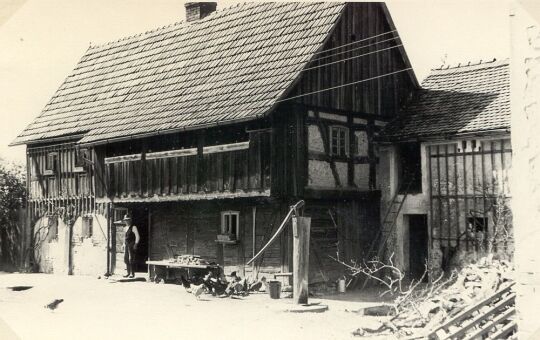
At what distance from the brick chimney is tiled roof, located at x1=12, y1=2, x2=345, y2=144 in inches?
23.6

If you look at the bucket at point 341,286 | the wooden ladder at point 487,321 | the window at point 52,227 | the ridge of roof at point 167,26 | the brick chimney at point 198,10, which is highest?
the brick chimney at point 198,10

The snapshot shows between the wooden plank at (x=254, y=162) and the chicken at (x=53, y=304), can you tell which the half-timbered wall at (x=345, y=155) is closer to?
the wooden plank at (x=254, y=162)

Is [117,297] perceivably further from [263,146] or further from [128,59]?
[128,59]

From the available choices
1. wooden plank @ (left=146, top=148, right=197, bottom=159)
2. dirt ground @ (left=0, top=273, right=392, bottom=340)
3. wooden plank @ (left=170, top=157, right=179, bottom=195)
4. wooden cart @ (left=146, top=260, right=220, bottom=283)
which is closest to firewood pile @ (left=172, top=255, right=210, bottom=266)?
wooden cart @ (left=146, top=260, right=220, bottom=283)

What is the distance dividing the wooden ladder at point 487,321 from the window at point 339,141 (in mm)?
7465

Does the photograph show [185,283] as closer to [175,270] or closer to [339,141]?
[175,270]

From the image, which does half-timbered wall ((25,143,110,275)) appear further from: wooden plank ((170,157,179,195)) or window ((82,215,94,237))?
wooden plank ((170,157,179,195))

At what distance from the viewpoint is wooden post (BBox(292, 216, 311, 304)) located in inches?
518

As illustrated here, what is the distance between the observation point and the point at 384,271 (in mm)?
17984

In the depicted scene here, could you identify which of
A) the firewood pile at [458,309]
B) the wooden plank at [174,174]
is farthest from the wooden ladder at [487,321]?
the wooden plank at [174,174]

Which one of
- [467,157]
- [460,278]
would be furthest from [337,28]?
[460,278]

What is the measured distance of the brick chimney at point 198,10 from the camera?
70.8 feet

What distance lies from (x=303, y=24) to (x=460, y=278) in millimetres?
8045

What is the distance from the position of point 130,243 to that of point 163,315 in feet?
23.7
